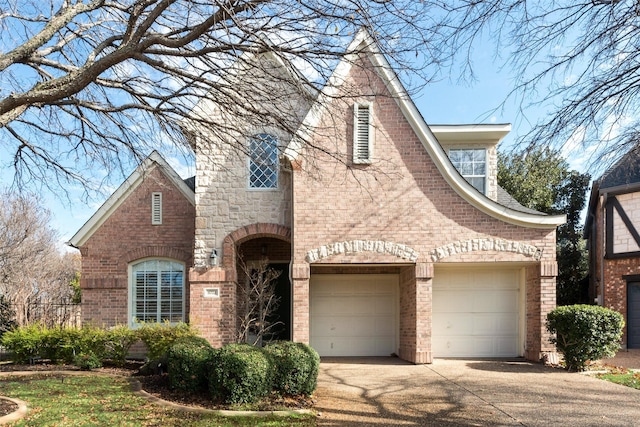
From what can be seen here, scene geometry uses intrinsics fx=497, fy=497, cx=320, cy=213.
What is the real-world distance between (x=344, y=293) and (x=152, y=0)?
9.52m

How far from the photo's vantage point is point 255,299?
12.7 meters

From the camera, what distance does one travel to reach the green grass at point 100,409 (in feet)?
20.6

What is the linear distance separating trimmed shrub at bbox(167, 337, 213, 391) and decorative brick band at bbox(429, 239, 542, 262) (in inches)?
237

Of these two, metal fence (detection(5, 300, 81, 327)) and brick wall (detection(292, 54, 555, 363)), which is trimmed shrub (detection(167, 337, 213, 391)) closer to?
brick wall (detection(292, 54, 555, 363))

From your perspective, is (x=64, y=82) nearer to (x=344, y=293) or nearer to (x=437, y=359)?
(x=344, y=293)

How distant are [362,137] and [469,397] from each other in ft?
20.1

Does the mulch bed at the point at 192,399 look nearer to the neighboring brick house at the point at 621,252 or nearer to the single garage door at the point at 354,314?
the single garage door at the point at 354,314

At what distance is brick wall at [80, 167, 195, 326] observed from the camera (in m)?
13.1

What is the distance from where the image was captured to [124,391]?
8195 millimetres

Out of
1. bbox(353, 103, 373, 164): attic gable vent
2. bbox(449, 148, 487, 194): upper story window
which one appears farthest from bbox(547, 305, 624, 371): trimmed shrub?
bbox(353, 103, 373, 164): attic gable vent

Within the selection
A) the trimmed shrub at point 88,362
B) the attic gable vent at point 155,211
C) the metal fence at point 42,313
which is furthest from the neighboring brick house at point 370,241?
the metal fence at point 42,313

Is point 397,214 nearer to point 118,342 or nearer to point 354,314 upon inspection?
point 354,314

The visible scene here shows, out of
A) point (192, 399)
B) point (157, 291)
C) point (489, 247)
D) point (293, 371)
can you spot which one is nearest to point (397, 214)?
point (489, 247)

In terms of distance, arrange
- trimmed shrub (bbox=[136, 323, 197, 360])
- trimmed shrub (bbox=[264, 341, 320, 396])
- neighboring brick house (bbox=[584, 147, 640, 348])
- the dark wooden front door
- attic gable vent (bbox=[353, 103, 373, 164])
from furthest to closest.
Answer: neighboring brick house (bbox=[584, 147, 640, 348]), the dark wooden front door, attic gable vent (bbox=[353, 103, 373, 164]), trimmed shrub (bbox=[136, 323, 197, 360]), trimmed shrub (bbox=[264, 341, 320, 396])
